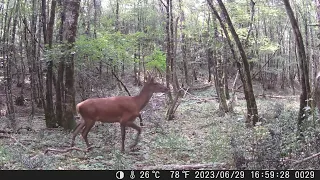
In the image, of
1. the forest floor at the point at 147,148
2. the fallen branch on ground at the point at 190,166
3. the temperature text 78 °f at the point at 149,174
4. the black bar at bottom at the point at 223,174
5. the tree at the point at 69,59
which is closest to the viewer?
the black bar at bottom at the point at 223,174

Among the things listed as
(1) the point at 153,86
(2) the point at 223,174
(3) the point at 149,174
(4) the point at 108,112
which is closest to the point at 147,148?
(4) the point at 108,112

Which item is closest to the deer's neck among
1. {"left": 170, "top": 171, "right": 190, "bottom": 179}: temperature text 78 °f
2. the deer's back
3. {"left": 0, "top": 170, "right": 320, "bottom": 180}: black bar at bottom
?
the deer's back

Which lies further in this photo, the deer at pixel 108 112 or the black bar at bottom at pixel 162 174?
the deer at pixel 108 112

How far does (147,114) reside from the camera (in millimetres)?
13820

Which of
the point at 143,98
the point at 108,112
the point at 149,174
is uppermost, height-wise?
the point at 143,98

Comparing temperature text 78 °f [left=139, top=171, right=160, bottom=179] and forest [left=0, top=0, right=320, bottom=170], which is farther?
forest [left=0, top=0, right=320, bottom=170]

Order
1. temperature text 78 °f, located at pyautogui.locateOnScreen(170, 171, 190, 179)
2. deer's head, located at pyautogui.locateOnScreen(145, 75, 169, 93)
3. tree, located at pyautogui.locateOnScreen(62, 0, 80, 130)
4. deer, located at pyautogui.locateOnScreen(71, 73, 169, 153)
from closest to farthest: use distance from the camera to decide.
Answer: temperature text 78 °f, located at pyautogui.locateOnScreen(170, 171, 190, 179) → deer, located at pyautogui.locateOnScreen(71, 73, 169, 153) → deer's head, located at pyautogui.locateOnScreen(145, 75, 169, 93) → tree, located at pyautogui.locateOnScreen(62, 0, 80, 130)

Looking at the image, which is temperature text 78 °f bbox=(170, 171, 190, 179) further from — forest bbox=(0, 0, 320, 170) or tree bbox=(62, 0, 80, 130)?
tree bbox=(62, 0, 80, 130)

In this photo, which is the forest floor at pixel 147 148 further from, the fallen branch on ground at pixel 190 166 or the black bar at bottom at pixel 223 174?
the black bar at bottom at pixel 223 174

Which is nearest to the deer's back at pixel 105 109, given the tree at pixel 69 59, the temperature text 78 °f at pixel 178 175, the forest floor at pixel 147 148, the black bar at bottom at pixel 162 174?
the forest floor at pixel 147 148

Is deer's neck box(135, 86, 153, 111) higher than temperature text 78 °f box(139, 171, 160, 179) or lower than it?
higher

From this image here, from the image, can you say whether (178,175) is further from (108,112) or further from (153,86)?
(153,86)

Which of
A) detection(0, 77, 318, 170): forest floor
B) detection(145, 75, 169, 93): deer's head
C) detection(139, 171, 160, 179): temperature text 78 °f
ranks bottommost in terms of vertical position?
detection(0, 77, 318, 170): forest floor

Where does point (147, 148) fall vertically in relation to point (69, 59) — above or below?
below
